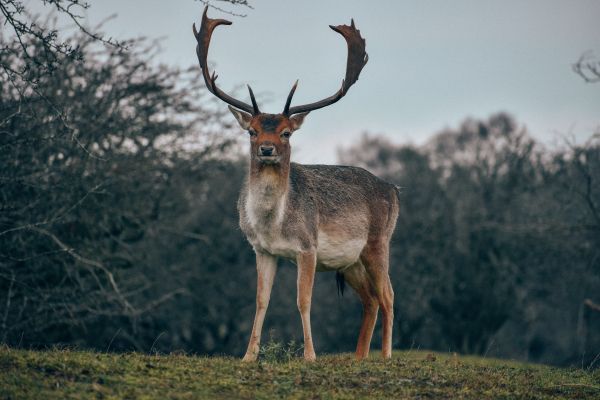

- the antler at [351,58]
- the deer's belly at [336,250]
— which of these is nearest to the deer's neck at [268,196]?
the deer's belly at [336,250]

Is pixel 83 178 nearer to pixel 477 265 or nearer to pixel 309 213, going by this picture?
pixel 309 213

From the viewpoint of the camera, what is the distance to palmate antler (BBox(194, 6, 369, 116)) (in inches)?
454

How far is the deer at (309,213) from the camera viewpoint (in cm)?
1108

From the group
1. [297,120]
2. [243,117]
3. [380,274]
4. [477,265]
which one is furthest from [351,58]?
[477,265]

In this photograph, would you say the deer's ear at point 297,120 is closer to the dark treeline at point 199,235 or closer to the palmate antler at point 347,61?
the palmate antler at point 347,61

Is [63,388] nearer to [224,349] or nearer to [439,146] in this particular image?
[224,349]

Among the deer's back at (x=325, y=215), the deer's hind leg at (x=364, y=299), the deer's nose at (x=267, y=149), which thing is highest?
the deer's nose at (x=267, y=149)

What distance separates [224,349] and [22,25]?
20255 millimetres

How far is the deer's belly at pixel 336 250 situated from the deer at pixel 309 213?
0.01 m

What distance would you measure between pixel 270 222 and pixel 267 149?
0.95m

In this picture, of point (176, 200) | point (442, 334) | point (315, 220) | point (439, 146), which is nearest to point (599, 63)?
point (315, 220)

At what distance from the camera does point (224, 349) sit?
96.9ft

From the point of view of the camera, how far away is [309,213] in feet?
37.7

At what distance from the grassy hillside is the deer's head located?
8.39 feet
